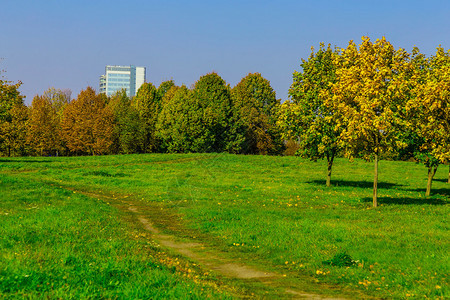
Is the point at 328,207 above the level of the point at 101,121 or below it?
below

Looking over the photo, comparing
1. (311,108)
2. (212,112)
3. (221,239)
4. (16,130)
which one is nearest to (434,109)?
(311,108)

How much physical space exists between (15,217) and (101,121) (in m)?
67.9

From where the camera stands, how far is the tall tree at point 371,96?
24.9 metres

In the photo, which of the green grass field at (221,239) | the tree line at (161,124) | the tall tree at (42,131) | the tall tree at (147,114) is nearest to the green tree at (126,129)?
the tree line at (161,124)

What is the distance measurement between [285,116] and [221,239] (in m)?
24.6

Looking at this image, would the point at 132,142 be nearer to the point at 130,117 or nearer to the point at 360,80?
the point at 130,117

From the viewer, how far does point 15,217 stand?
17.8 meters

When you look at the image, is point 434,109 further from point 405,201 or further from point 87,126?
point 87,126

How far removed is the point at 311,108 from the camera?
39.1 m

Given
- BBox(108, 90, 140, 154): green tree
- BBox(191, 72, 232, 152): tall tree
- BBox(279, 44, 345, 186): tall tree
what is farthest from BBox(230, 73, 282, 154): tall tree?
BBox(279, 44, 345, 186): tall tree

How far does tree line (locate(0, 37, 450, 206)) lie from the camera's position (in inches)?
1017

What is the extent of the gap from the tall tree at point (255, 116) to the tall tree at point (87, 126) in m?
27.4

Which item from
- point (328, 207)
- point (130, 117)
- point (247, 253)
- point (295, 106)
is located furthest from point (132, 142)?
point (247, 253)

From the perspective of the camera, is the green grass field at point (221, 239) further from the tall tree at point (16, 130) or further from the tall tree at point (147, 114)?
the tall tree at point (147, 114)
